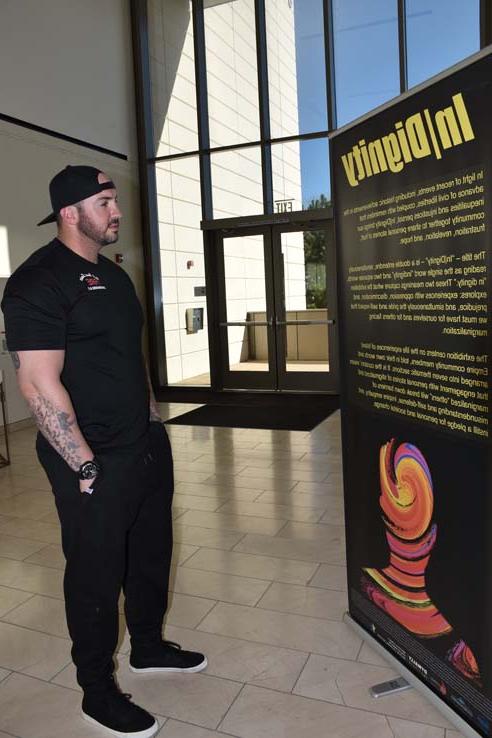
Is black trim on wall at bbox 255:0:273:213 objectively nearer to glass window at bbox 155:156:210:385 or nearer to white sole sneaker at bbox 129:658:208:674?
glass window at bbox 155:156:210:385

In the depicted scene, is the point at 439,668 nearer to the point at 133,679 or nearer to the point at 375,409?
the point at 375,409

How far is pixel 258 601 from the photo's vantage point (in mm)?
2607

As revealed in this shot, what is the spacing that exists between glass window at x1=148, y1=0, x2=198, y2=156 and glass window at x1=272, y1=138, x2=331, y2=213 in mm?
1413

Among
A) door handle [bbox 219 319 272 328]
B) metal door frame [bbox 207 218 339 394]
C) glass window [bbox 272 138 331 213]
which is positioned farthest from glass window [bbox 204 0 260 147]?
door handle [bbox 219 319 272 328]

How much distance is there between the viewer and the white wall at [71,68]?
6.40 meters

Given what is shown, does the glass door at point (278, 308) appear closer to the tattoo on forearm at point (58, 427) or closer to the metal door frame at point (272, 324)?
the metal door frame at point (272, 324)

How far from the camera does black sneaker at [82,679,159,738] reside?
5.92ft

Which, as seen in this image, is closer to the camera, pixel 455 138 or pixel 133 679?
pixel 455 138

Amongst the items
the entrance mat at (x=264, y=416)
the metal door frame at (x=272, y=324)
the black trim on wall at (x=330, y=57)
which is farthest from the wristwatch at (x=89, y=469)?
the black trim on wall at (x=330, y=57)

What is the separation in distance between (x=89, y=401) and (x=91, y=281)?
349mm

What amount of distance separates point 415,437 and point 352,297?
1.79 ft

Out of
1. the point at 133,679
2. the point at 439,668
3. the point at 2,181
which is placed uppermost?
the point at 2,181

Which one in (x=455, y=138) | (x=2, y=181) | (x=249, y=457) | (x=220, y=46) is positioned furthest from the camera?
(x=220, y=46)

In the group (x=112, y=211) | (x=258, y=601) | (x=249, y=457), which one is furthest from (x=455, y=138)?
(x=249, y=457)
